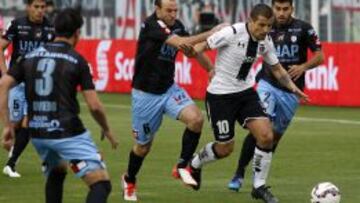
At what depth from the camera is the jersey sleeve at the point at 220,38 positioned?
43.9 ft

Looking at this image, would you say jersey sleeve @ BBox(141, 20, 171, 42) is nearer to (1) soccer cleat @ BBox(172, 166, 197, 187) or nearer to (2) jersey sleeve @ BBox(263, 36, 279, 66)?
(2) jersey sleeve @ BBox(263, 36, 279, 66)

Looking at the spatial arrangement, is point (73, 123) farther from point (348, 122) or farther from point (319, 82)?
point (319, 82)

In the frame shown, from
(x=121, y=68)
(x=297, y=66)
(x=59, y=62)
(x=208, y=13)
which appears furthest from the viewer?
(x=208, y=13)

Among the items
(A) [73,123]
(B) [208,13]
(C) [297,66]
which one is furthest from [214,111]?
(B) [208,13]

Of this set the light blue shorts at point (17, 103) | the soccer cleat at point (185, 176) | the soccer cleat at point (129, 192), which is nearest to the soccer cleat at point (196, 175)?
the soccer cleat at point (185, 176)

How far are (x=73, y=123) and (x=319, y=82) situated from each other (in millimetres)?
17709

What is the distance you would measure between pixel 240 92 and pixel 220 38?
0.65 m

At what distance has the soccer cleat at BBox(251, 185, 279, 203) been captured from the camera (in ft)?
44.3

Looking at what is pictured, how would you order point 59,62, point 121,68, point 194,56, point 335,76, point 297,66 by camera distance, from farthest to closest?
point 121,68, point 335,76, point 297,66, point 194,56, point 59,62

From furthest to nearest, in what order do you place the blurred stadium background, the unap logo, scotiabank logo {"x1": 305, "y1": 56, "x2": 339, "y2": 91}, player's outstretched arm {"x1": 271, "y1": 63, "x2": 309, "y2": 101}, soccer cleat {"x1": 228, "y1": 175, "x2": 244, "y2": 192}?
scotiabank logo {"x1": 305, "y1": 56, "x2": 339, "y2": 91} → the blurred stadium background → soccer cleat {"x1": 228, "y1": 175, "x2": 244, "y2": 192} → the unap logo → player's outstretched arm {"x1": 271, "y1": 63, "x2": 309, "y2": 101}

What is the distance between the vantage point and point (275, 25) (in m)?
15.3

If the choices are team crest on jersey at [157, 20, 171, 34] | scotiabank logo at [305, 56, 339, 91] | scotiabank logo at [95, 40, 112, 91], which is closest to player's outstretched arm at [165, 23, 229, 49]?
team crest on jersey at [157, 20, 171, 34]

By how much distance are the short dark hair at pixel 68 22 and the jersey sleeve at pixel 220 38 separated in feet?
9.89

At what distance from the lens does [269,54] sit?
13805 millimetres
